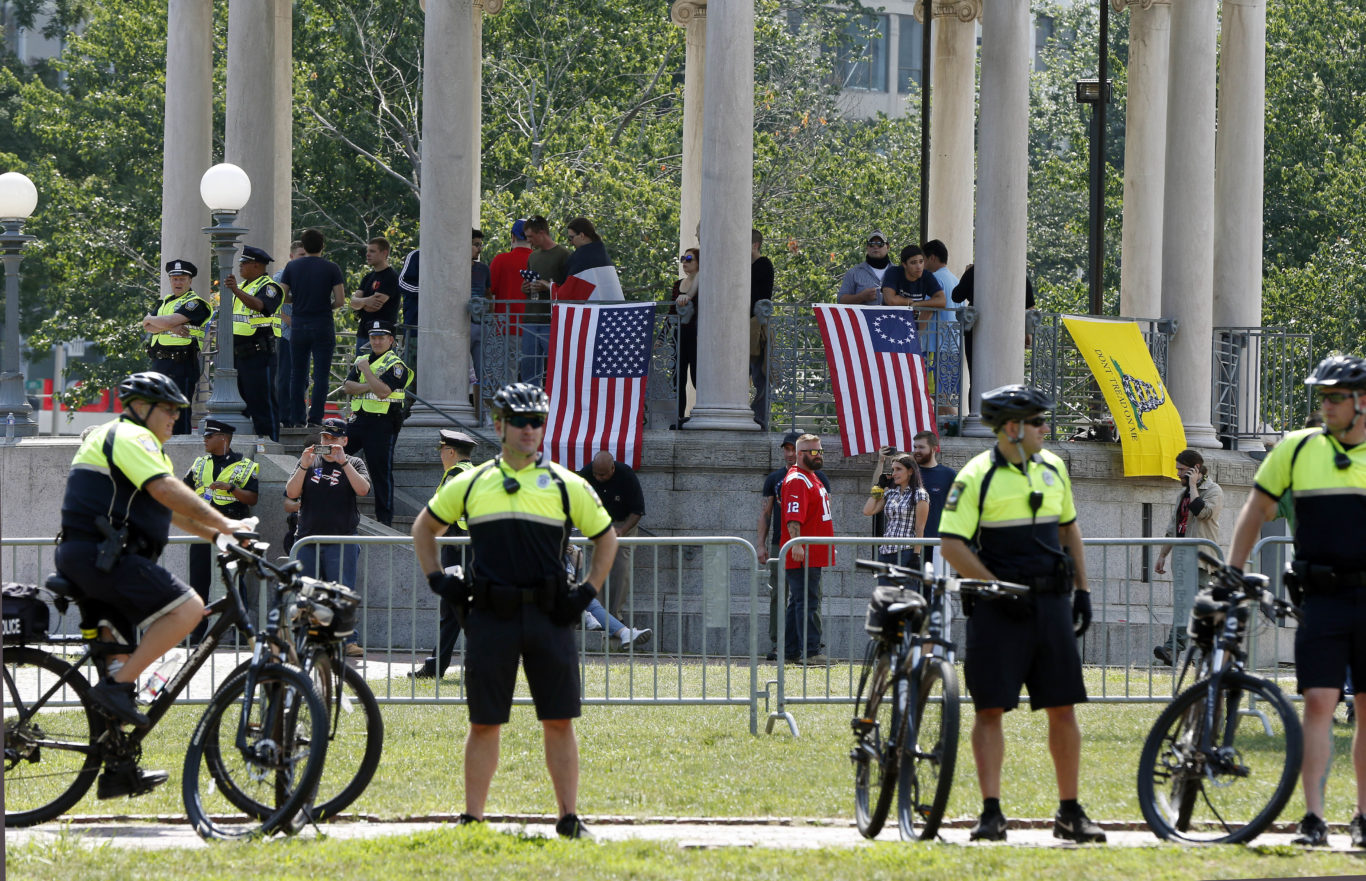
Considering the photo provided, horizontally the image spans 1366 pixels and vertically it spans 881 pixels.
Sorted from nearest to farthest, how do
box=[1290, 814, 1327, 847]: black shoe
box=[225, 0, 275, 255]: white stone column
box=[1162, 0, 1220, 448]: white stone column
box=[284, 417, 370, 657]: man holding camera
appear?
box=[1290, 814, 1327, 847]: black shoe
box=[284, 417, 370, 657]: man holding camera
box=[1162, 0, 1220, 448]: white stone column
box=[225, 0, 275, 255]: white stone column

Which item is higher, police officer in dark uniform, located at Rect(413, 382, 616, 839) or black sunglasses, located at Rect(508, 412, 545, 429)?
black sunglasses, located at Rect(508, 412, 545, 429)

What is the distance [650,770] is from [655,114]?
2898cm

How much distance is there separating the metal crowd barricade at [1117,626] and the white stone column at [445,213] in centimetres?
679

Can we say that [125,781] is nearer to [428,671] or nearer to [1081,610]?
[1081,610]

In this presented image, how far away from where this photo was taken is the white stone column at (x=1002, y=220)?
19.8 metres

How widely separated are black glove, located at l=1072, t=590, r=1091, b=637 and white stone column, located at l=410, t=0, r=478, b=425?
1129cm

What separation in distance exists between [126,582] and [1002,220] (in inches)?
500

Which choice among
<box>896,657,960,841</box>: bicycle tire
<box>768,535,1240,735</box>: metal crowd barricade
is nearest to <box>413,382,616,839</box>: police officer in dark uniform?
<box>896,657,960,841</box>: bicycle tire

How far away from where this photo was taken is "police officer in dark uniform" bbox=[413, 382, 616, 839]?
8469mm

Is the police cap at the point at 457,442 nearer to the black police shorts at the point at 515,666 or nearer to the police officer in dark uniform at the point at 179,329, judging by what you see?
the police officer in dark uniform at the point at 179,329

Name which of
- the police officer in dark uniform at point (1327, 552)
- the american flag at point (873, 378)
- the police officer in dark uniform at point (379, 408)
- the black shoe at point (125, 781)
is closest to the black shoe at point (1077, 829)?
the police officer in dark uniform at point (1327, 552)

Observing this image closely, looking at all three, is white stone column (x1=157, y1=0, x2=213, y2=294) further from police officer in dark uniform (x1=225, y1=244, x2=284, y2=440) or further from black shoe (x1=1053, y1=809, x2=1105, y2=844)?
black shoe (x1=1053, y1=809, x2=1105, y2=844)

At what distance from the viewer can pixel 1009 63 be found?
20.2m

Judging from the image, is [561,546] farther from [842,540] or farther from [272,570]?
[842,540]
